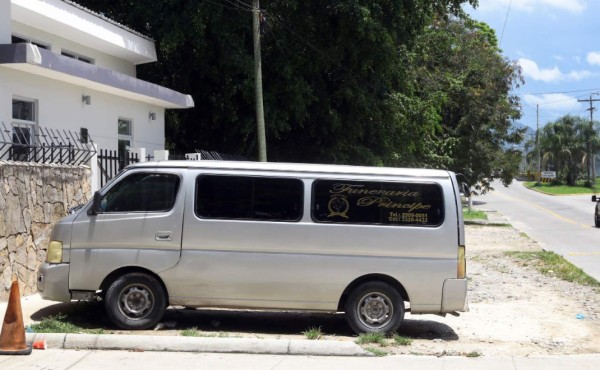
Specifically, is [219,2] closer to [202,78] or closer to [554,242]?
[202,78]

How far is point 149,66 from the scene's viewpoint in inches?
899

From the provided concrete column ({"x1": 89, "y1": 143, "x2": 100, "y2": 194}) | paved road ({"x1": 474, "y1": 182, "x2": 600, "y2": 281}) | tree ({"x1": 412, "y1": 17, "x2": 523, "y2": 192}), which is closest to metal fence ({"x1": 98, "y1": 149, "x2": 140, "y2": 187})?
concrete column ({"x1": 89, "y1": 143, "x2": 100, "y2": 194})

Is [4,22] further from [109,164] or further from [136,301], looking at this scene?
[136,301]

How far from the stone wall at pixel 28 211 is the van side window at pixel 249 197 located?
369 centimetres

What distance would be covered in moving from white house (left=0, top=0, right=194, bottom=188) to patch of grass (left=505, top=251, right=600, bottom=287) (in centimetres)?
1057

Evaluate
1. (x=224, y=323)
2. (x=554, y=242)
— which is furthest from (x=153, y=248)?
(x=554, y=242)

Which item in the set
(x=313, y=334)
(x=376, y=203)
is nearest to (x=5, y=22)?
(x=376, y=203)

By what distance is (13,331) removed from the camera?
293 inches

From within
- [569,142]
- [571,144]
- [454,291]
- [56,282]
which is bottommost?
[454,291]

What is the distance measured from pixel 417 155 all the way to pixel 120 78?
16888 millimetres

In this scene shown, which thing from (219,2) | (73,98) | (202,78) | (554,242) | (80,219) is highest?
(219,2)

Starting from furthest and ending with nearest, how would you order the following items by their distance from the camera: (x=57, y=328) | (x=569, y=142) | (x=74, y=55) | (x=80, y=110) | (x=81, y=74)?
(x=569, y=142), (x=74, y=55), (x=80, y=110), (x=81, y=74), (x=57, y=328)

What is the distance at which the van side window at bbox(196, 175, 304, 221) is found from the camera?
8.57 metres

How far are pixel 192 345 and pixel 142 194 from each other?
80.9 inches
